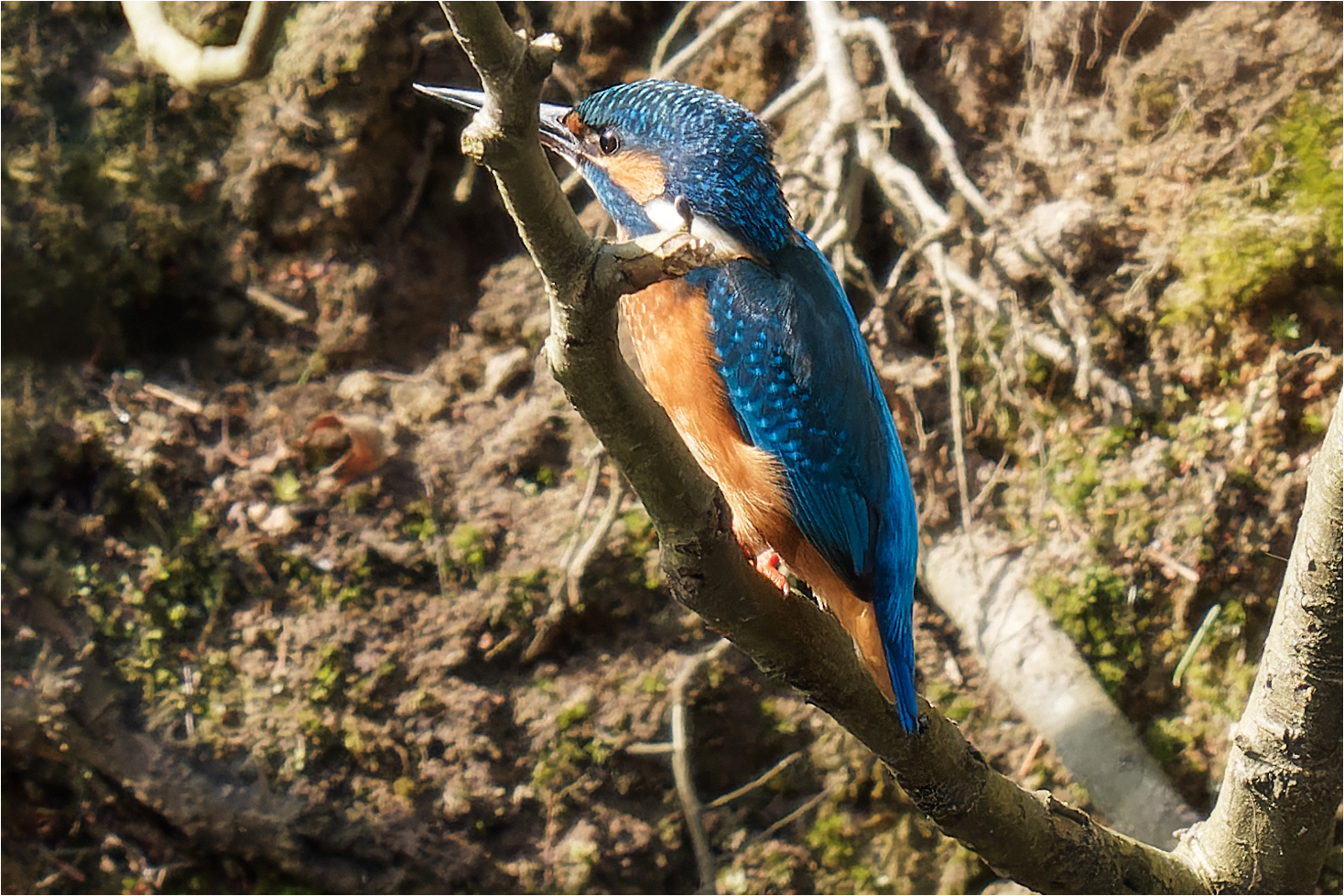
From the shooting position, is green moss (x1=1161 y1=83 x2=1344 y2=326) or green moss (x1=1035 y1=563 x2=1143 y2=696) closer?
green moss (x1=1161 y1=83 x2=1344 y2=326)

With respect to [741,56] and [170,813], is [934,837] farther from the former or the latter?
[741,56]

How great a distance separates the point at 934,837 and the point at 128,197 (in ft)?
10.9

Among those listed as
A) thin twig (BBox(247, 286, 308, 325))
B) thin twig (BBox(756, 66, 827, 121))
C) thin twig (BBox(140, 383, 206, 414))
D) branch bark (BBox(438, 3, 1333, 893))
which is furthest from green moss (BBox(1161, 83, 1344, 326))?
thin twig (BBox(140, 383, 206, 414))

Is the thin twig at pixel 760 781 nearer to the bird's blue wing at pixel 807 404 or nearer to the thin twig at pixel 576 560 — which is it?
the thin twig at pixel 576 560

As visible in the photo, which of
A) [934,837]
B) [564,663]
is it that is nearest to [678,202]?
[564,663]

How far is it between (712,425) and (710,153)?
620 millimetres

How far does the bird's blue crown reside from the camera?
2.30 m

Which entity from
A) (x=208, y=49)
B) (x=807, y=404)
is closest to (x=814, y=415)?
(x=807, y=404)

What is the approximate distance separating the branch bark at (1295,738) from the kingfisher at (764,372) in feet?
2.09

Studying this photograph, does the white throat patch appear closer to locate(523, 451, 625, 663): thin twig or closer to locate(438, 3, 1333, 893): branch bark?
locate(523, 451, 625, 663): thin twig

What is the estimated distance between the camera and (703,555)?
A: 131cm

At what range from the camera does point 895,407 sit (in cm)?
332

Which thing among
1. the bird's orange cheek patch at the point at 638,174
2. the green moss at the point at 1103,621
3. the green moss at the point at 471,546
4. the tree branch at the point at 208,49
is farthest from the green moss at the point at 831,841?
the tree branch at the point at 208,49

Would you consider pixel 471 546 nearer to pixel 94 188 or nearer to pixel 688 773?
pixel 688 773
